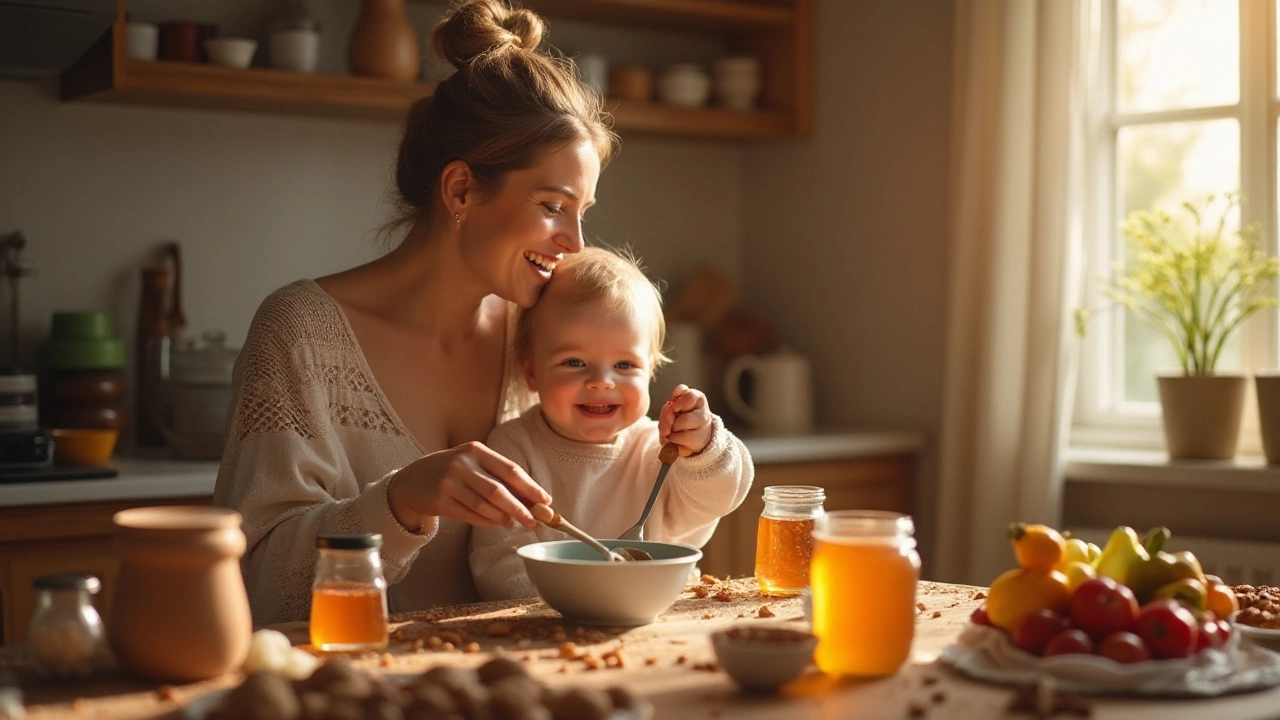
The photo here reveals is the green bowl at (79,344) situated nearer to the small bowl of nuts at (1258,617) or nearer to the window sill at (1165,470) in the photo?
the window sill at (1165,470)

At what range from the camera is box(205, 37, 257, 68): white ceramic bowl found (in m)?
3.01

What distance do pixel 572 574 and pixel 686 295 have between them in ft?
8.47

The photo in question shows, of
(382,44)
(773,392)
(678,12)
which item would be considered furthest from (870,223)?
(382,44)

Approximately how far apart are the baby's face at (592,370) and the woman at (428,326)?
10cm

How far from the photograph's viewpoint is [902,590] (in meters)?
1.30

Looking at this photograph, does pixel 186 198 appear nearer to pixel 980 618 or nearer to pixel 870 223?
pixel 870 223

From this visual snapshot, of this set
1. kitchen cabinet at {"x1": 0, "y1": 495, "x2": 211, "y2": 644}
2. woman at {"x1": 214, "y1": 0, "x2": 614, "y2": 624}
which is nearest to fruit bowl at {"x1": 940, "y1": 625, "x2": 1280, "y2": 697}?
woman at {"x1": 214, "y1": 0, "x2": 614, "y2": 624}

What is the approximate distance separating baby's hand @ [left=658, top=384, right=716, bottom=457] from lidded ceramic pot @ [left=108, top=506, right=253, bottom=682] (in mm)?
738

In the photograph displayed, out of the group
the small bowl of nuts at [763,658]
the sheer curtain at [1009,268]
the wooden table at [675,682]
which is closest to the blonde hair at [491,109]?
the wooden table at [675,682]

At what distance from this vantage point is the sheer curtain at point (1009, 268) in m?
3.17

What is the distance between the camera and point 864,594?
1.30 m

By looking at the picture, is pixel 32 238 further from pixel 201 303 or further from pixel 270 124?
pixel 270 124

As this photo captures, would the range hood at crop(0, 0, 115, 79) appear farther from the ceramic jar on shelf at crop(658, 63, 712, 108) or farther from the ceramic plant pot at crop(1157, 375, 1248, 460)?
the ceramic plant pot at crop(1157, 375, 1248, 460)

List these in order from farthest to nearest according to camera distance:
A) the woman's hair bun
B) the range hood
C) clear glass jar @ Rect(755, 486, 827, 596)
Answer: the range hood
the woman's hair bun
clear glass jar @ Rect(755, 486, 827, 596)
